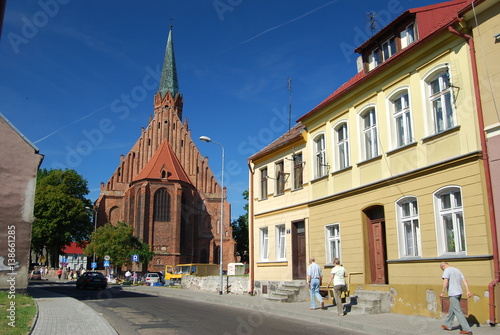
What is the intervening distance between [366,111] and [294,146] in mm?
5088

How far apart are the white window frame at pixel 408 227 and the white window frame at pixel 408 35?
204 inches

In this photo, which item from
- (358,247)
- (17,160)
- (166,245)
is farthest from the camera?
(166,245)

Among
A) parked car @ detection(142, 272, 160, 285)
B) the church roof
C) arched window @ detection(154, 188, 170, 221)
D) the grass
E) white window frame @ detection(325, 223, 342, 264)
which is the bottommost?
parked car @ detection(142, 272, 160, 285)

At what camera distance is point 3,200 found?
21156 millimetres

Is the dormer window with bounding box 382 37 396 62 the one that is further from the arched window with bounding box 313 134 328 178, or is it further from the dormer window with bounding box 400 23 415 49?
the arched window with bounding box 313 134 328 178

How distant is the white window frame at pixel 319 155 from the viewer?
17.9 metres

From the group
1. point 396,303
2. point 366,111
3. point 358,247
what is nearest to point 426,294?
point 396,303

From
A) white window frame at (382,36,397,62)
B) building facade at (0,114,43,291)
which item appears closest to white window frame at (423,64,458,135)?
white window frame at (382,36,397,62)

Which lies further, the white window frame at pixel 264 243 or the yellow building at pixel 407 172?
the white window frame at pixel 264 243

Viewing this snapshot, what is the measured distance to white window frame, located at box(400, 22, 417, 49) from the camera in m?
14.4

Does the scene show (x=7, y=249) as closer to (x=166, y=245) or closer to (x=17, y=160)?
(x=17, y=160)

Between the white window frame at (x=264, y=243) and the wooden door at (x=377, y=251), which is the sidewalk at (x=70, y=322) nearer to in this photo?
the wooden door at (x=377, y=251)

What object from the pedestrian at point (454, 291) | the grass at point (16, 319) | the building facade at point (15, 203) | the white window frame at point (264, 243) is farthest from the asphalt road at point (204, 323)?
the building facade at point (15, 203)

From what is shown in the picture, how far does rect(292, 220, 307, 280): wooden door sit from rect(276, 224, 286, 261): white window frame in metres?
1.17
